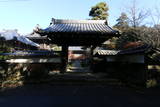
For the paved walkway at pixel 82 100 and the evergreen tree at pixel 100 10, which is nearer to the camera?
the paved walkway at pixel 82 100

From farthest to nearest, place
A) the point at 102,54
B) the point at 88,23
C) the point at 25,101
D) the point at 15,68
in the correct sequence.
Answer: the point at 102,54 → the point at 88,23 → the point at 15,68 → the point at 25,101

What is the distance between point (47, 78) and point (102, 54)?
711 cm

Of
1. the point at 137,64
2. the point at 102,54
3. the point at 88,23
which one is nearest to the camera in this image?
the point at 137,64

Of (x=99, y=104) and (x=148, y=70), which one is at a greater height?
(x=148, y=70)

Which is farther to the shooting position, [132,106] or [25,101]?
[25,101]

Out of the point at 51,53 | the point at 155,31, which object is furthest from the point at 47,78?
the point at 155,31

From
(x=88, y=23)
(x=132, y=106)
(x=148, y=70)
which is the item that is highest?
(x=88, y=23)

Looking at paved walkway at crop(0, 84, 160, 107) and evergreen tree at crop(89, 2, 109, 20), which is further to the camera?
evergreen tree at crop(89, 2, 109, 20)

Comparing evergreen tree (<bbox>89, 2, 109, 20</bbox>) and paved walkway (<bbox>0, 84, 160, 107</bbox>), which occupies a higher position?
evergreen tree (<bbox>89, 2, 109, 20</bbox>)

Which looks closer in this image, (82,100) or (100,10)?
(82,100)

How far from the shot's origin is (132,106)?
525cm

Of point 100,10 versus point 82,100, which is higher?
point 100,10

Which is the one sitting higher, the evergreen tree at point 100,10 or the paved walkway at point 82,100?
the evergreen tree at point 100,10

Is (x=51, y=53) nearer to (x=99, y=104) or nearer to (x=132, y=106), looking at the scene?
(x=99, y=104)
